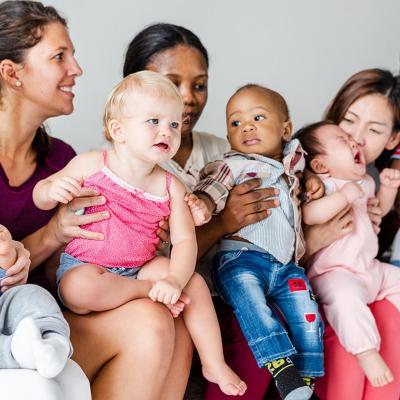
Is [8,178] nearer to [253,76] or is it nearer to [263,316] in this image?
[263,316]

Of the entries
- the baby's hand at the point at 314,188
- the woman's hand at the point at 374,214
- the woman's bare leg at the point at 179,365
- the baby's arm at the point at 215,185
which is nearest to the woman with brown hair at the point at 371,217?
the woman's hand at the point at 374,214

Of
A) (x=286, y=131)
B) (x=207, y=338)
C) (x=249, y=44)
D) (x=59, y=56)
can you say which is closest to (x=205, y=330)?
(x=207, y=338)

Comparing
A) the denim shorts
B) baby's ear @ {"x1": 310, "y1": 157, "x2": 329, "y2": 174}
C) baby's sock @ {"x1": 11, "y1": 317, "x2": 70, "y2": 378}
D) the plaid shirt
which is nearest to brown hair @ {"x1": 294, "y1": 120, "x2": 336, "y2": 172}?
baby's ear @ {"x1": 310, "y1": 157, "x2": 329, "y2": 174}

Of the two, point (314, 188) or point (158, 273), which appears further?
point (314, 188)

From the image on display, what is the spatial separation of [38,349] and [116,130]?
61cm

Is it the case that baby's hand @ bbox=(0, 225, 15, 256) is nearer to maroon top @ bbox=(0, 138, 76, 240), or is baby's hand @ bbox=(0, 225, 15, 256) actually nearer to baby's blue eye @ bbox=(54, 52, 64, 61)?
maroon top @ bbox=(0, 138, 76, 240)

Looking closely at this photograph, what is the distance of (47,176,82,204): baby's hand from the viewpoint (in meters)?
1.71

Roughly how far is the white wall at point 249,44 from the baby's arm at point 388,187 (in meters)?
1.05

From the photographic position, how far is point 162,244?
1902mm

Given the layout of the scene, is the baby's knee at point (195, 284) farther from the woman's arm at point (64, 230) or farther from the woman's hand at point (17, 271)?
the woman's hand at point (17, 271)

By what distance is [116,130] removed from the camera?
5.75ft

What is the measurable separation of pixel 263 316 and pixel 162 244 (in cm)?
34

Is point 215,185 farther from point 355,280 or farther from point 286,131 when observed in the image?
point 355,280

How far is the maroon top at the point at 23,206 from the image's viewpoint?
6.56 ft
